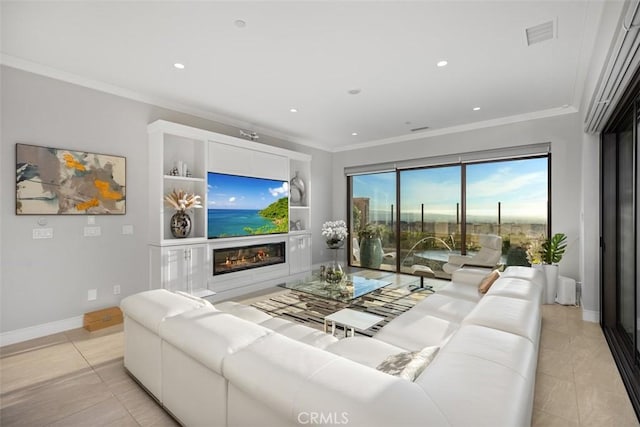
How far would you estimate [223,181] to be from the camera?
450 centimetres

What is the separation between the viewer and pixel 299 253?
5711mm

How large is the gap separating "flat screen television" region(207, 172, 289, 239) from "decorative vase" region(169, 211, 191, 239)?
301mm

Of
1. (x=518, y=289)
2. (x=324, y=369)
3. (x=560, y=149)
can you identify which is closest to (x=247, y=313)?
(x=324, y=369)

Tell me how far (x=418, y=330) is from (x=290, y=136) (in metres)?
4.50

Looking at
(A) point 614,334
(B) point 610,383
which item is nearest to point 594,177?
(A) point 614,334

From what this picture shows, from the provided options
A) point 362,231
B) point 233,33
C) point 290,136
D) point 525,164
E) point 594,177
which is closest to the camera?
point 233,33

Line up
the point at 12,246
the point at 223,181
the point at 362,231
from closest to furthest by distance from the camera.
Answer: the point at 12,246, the point at 223,181, the point at 362,231

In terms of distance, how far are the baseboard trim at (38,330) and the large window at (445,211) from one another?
16.1 feet

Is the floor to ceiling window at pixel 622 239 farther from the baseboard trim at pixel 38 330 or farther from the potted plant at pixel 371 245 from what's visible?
the baseboard trim at pixel 38 330

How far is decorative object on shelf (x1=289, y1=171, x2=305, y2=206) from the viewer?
5.93 m

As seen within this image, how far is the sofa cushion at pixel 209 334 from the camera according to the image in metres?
1.32

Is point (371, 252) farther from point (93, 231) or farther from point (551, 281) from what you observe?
point (93, 231)

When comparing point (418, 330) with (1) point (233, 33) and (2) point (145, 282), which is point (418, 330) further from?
(2) point (145, 282)

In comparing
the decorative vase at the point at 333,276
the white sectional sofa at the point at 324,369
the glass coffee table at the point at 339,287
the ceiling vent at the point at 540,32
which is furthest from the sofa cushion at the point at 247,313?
the ceiling vent at the point at 540,32
